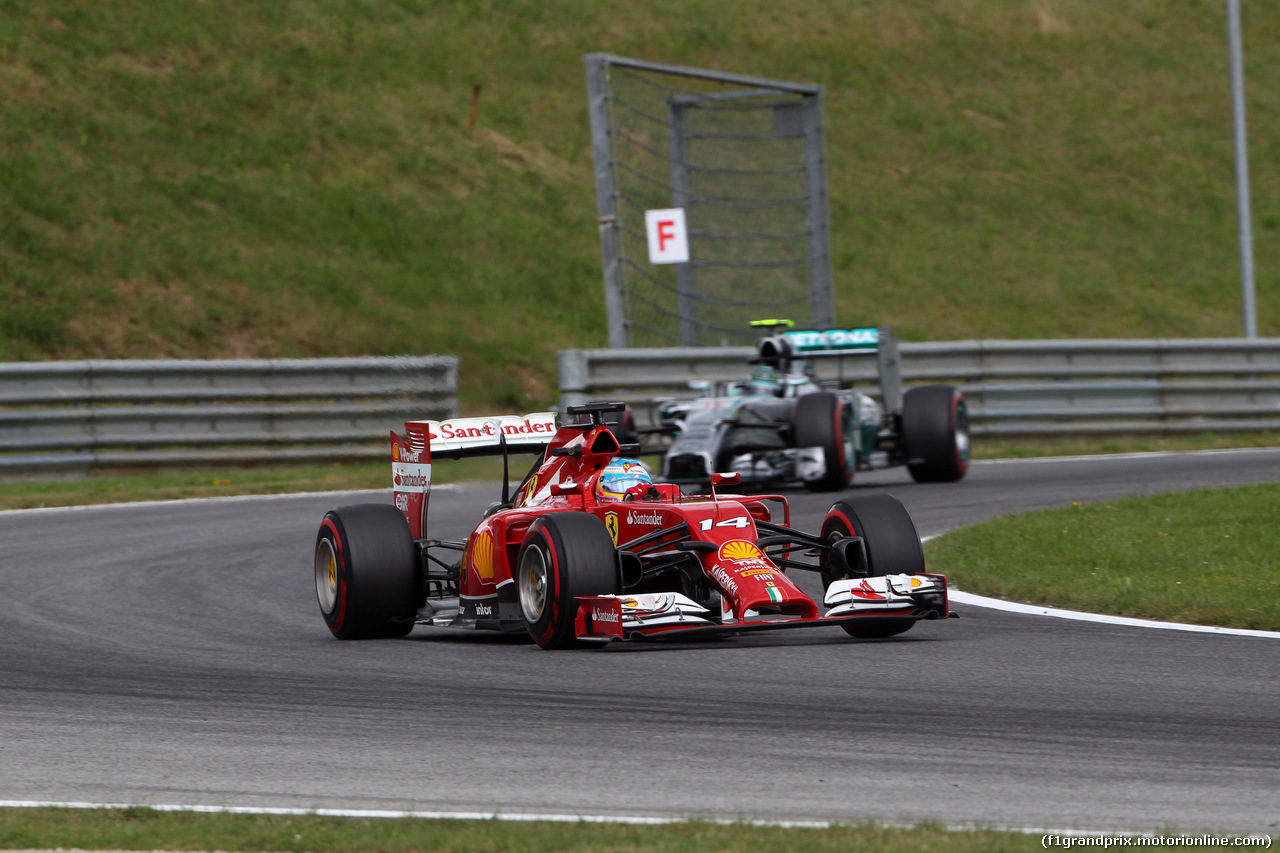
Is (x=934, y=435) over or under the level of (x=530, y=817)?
over

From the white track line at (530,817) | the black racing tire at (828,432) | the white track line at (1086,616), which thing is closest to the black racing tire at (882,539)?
the white track line at (1086,616)

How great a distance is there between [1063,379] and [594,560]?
14.6 m

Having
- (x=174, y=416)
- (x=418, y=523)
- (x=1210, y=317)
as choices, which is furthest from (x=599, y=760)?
(x=1210, y=317)

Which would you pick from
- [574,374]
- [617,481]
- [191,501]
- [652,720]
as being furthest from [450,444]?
[574,374]

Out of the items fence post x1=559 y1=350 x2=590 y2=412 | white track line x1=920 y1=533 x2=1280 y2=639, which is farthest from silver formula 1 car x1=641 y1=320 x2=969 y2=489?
white track line x1=920 y1=533 x2=1280 y2=639

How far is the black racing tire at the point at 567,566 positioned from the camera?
7922mm

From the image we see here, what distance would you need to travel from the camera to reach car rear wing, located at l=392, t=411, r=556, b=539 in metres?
9.69

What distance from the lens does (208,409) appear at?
61.3 feet

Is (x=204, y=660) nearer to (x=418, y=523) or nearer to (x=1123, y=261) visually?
(x=418, y=523)

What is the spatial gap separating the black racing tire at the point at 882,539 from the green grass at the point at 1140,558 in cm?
126

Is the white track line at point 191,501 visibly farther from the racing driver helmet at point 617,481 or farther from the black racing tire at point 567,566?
the black racing tire at point 567,566

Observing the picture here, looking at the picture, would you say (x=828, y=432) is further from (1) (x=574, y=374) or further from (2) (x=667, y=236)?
(2) (x=667, y=236)

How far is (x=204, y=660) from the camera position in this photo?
817cm

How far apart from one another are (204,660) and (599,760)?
3.00 metres
